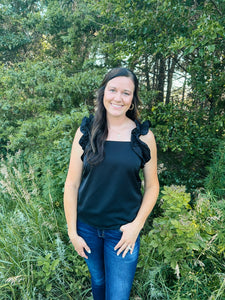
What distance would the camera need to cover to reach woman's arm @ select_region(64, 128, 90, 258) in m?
1.62

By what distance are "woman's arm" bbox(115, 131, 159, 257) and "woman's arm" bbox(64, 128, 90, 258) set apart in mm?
340

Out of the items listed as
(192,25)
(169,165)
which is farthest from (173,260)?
(192,25)

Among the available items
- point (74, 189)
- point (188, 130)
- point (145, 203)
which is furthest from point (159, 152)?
point (74, 189)

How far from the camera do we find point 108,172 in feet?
4.91

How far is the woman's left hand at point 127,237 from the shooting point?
1.55 meters

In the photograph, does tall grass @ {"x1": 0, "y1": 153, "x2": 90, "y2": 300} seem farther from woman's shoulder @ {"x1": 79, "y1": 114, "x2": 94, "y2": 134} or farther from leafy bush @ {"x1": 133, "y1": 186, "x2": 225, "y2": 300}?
woman's shoulder @ {"x1": 79, "y1": 114, "x2": 94, "y2": 134}

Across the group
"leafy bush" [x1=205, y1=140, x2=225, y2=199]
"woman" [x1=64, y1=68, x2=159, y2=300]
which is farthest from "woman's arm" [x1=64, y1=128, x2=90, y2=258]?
"leafy bush" [x1=205, y1=140, x2=225, y2=199]

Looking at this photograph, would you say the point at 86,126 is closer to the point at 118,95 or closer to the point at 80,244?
the point at 118,95

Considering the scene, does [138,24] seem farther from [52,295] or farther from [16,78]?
[52,295]

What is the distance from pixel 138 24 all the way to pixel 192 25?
0.71m

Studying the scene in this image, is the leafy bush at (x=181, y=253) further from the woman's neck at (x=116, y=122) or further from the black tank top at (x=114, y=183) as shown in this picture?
the woman's neck at (x=116, y=122)

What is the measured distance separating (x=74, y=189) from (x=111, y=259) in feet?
2.01

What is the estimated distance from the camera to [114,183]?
1502 mm

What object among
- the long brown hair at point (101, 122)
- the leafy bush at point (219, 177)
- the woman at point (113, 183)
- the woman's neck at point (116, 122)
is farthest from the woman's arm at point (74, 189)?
the leafy bush at point (219, 177)
